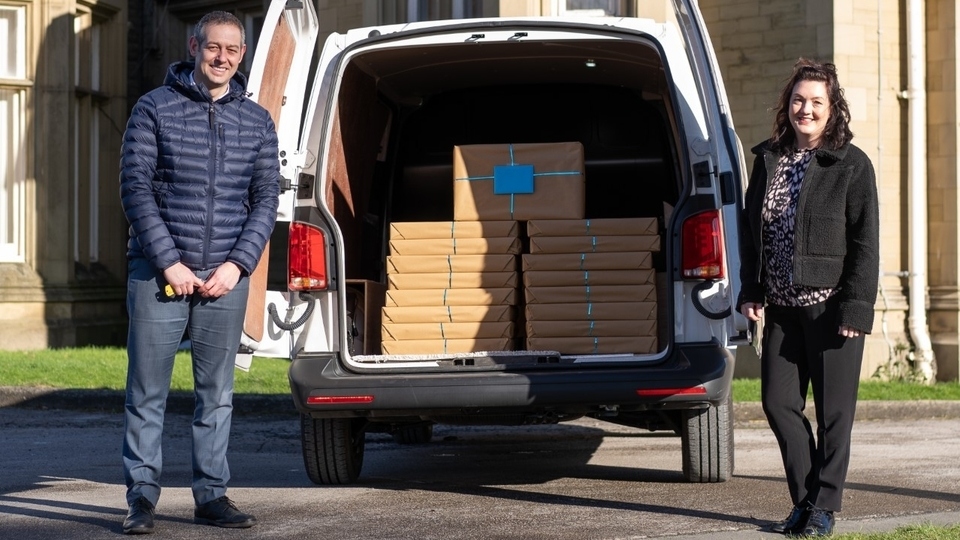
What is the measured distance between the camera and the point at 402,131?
784 centimetres

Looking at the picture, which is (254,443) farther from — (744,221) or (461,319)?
(744,221)

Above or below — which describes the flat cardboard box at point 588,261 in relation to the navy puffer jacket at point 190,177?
below

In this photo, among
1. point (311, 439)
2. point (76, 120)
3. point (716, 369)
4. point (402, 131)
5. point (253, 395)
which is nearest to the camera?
point (716, 369)

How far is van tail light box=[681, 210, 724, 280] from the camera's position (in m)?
6.21

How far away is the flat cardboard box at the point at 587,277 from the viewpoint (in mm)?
6715

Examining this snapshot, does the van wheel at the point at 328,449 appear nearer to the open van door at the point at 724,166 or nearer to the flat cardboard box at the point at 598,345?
the flat cardboard box at the point at 598,345

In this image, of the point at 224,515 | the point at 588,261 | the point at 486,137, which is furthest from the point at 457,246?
the point at 224,515

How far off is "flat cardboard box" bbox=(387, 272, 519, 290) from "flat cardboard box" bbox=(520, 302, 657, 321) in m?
0.19

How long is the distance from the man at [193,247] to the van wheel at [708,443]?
Result: 214 cm

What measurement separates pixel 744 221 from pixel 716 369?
29.7 inches

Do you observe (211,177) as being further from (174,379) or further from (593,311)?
(174,379)

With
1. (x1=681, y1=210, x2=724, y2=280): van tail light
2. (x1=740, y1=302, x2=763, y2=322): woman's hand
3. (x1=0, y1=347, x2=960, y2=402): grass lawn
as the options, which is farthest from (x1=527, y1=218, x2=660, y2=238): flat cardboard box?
(x1=0, y1=347, x2=960, y2=402): grass lawn

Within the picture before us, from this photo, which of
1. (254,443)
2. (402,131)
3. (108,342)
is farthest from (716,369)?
(108,342)

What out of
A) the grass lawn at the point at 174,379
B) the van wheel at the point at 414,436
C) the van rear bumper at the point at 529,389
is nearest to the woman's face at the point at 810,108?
the van rear bumper at the point at 529,389
